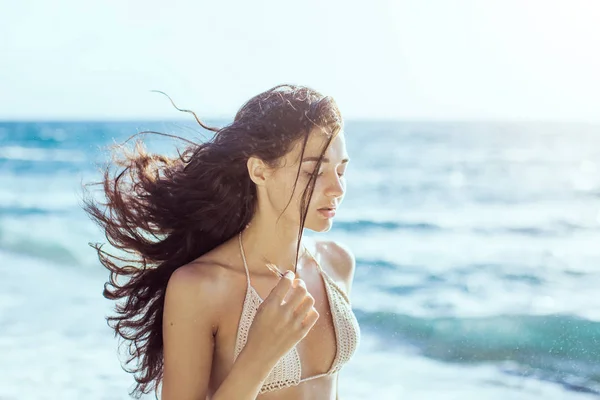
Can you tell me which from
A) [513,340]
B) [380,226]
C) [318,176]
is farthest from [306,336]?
[380,226]

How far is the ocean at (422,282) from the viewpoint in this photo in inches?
266

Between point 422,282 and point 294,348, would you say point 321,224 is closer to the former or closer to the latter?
point 294,348

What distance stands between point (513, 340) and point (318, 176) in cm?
600

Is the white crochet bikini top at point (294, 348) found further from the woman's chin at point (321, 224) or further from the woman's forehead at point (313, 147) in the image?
the woman's forehead at point (313, 147)

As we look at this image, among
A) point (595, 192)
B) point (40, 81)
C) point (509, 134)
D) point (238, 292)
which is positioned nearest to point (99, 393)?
point (238, 292)

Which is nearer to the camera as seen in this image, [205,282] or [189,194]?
[205,282]

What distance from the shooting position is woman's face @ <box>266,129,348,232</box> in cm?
266

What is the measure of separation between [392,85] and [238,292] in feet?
87.7

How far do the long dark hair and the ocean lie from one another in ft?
0.94

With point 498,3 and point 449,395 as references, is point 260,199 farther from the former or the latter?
point 498,3

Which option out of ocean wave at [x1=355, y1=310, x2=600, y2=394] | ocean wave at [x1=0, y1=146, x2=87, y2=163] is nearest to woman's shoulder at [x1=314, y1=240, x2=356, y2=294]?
ocean wave at [x1=355, y1=310, x2=600, y2=394]

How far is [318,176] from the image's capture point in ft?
8.74

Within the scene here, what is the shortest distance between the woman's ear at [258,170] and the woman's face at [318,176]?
0.12ft

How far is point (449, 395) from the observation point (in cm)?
665
